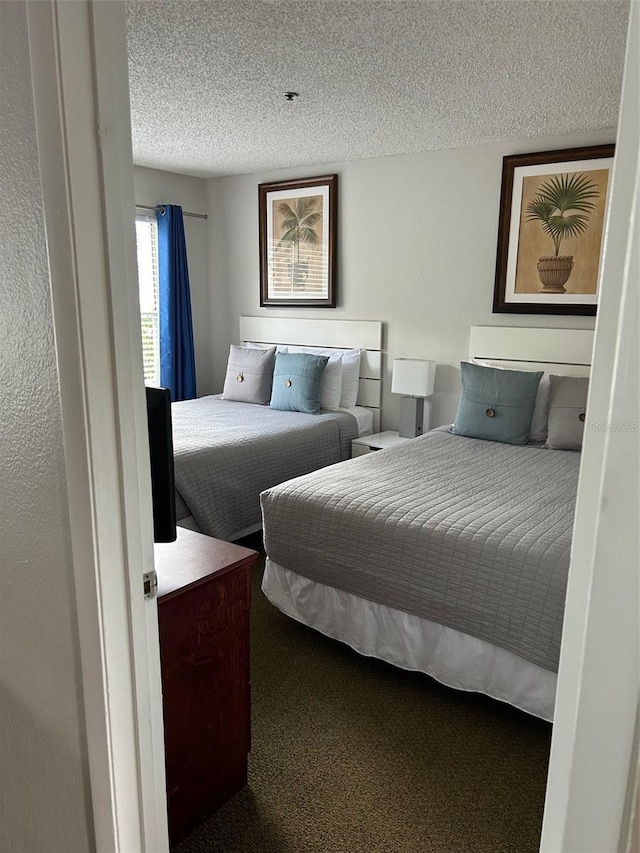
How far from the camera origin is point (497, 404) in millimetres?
3609

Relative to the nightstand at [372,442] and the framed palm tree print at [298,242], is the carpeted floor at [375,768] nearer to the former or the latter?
the nightstand at [372,442]

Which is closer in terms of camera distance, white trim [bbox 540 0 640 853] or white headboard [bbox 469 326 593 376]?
white trim [bbox 540 0 640 853]

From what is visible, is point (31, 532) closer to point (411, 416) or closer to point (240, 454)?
point (240, 454)

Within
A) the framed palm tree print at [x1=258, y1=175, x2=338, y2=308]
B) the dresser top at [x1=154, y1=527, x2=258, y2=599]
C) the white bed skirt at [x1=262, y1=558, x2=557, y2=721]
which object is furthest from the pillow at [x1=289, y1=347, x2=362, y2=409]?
the dresser top at [x1=154, y1=527, x2=258, y2=599]

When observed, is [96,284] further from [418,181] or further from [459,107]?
[418,181]

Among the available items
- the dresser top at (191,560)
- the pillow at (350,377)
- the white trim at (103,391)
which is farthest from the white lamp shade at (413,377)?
the white trim at (103,391)

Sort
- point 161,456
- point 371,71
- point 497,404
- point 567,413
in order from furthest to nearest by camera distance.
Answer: point 497,404, point 567,413, point 371,71, point 161,456

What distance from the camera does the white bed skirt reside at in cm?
212

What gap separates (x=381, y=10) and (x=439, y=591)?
6.62ft

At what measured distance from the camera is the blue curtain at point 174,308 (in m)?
4.90

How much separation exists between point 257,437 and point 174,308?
1.85 m

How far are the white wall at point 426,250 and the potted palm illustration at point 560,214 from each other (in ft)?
0.68

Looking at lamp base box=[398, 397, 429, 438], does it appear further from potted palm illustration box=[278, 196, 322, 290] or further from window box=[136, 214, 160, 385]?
window box=[136, 214, 160, 385]

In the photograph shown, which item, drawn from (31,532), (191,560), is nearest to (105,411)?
(31,532)
